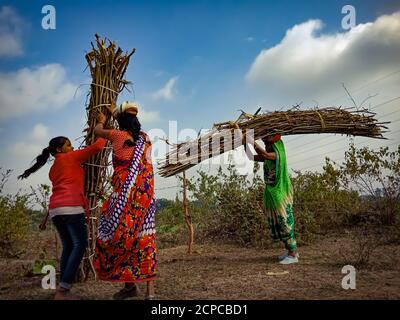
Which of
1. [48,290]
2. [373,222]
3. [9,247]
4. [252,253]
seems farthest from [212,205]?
[48,290]

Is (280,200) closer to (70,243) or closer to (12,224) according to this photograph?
(70,243)

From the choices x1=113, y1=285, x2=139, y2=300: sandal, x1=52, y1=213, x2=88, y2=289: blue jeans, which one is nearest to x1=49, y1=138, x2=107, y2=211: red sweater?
x1=52, y1=213, x2=88, y2=289: blue jeans

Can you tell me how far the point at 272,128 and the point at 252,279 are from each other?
6.05 feet

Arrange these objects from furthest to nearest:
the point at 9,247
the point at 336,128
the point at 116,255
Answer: the point at 9,247
the point at 336,128
the point at 116,255

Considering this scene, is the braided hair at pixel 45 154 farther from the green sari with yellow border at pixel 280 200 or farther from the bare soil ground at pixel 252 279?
the green sari with yellow border at pixel 280 200

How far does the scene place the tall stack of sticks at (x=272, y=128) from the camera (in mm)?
4547

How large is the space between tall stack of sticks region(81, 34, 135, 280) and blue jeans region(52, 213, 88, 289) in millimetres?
614

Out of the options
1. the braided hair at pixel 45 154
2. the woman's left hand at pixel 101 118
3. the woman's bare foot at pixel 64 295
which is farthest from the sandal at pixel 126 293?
the woman's left hand at pixel 101 118

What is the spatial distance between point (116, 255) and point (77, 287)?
0.84 meters

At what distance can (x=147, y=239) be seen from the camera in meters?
3.15

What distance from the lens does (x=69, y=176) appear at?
326 cm

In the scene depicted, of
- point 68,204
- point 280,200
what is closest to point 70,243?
point 68,204

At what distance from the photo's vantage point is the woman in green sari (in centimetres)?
467
